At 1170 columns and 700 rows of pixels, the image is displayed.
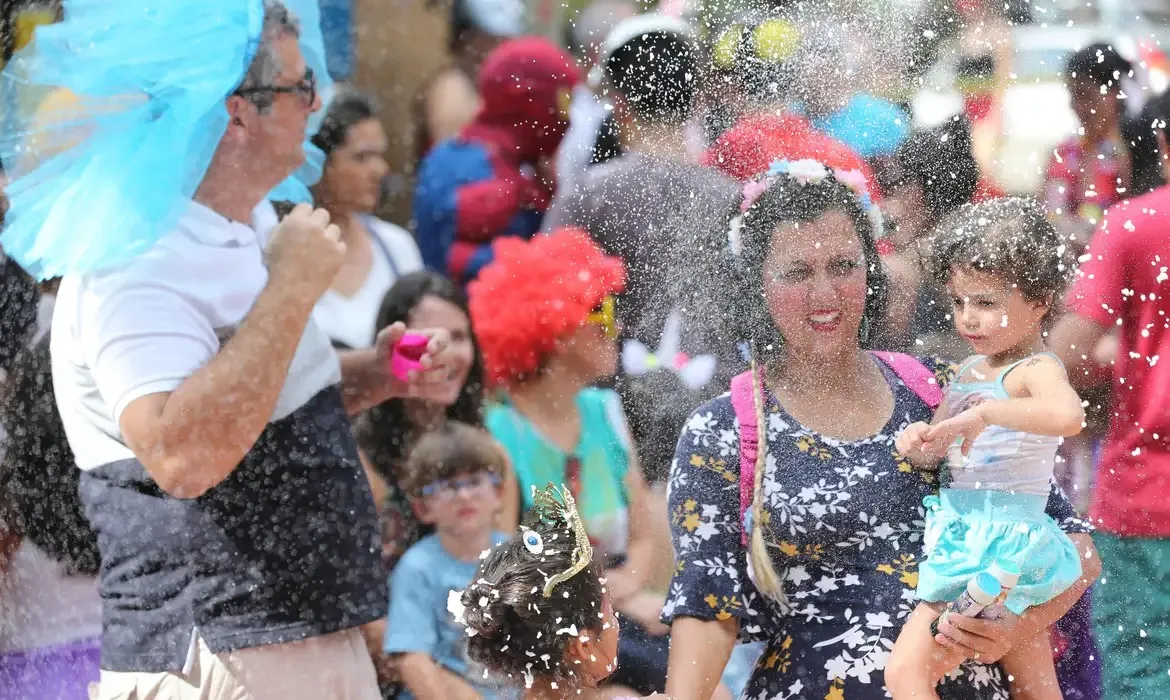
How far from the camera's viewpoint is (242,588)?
211cm

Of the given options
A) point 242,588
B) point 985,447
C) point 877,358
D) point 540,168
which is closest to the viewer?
point 985,447

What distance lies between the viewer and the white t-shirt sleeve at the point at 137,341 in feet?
6.41

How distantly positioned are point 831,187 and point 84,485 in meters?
1.16

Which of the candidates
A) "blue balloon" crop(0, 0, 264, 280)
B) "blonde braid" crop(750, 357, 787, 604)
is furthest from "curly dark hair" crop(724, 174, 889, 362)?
"blue balloon" crop(0, 0, 264, 280)

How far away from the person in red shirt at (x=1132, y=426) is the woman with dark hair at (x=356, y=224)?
4.26 ft

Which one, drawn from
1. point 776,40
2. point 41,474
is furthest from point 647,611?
point 41,474

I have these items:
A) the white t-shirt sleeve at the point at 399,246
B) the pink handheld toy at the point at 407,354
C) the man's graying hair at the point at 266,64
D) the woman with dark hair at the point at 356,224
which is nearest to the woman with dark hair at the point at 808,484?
the pink handheld toy at the point at 407,354

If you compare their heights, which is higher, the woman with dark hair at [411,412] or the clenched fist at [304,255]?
the clenched fist at [304,255]

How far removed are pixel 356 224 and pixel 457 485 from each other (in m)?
0.68

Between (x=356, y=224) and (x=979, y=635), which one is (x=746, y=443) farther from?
(x=356, y=224)

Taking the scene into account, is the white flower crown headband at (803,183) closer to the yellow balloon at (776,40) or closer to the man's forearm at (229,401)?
the yellow balloon at (776,40)

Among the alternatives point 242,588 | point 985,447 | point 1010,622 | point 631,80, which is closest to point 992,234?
point 985,447

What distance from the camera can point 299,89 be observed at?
218cm

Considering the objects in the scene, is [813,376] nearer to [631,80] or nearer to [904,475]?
[904,475]
